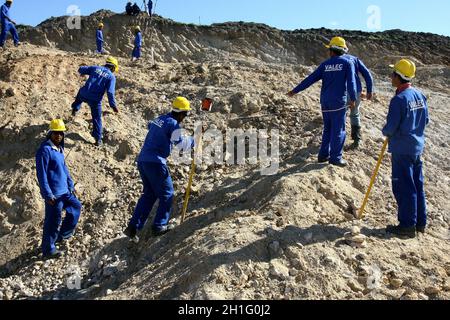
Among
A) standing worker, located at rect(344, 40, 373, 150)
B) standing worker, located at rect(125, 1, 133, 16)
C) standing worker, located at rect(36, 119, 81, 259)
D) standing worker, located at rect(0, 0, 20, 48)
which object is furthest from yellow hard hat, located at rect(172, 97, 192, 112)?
standing worker, located at rect(125, 1, 133, 16)

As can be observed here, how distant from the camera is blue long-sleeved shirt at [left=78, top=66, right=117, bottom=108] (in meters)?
8.37

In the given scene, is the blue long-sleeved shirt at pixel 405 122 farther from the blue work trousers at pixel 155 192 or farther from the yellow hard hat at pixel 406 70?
the blue work trousers at pixel 155 192

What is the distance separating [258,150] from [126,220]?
2.43m

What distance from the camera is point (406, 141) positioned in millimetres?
5250

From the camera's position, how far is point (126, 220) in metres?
7.14

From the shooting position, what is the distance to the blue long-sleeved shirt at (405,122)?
521 cm

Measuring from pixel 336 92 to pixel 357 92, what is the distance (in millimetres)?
611

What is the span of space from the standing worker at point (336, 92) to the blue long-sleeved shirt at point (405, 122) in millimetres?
1211

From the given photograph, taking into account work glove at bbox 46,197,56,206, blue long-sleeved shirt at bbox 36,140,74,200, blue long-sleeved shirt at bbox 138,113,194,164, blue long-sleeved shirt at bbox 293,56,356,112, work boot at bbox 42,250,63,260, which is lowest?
work boot at bbox 42,250,63,260

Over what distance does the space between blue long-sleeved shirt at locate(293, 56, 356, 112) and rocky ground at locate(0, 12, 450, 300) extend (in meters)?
0.83

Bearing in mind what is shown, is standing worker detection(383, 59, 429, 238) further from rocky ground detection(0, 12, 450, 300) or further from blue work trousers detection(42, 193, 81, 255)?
blue work trousers detection(42, 193, 81, 255)

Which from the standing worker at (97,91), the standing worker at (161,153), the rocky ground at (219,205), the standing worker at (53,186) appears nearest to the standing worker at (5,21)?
the rocky ground at (219,205)

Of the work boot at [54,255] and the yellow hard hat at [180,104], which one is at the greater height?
the yellow hard hat at [180,104]

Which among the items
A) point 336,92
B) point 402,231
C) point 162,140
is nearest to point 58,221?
point 162,140
